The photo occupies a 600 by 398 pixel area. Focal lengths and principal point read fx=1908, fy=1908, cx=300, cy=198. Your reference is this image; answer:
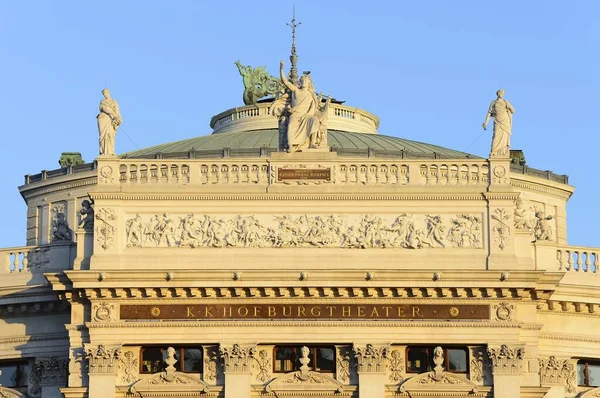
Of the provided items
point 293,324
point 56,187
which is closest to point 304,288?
point 293,324

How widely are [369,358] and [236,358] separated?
4.43 m

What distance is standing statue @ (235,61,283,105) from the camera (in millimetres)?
86062

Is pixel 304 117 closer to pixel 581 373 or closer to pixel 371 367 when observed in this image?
pixel 371 367

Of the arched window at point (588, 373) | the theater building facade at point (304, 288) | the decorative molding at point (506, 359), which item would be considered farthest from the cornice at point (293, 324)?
the arched window at point (588, 373)

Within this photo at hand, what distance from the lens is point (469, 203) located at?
214 ft

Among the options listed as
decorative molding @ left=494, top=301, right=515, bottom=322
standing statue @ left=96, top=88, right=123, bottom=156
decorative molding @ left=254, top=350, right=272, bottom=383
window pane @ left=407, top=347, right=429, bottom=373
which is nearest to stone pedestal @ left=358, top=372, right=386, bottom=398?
window pane @ left=407, top=347, right=429, bottom=373

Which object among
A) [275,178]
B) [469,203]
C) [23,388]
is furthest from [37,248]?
[469,203]

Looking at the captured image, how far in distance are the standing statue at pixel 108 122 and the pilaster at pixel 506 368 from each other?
14.8 meters

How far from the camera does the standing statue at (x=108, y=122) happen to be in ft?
216

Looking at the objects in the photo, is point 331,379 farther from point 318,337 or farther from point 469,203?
point 469,203

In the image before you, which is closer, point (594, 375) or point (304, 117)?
point (304, 117)

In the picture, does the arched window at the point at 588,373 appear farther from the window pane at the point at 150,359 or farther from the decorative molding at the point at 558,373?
the window pane at the point at 150,359

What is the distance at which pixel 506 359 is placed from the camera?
63.4m

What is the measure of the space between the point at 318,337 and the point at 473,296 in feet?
17.7
